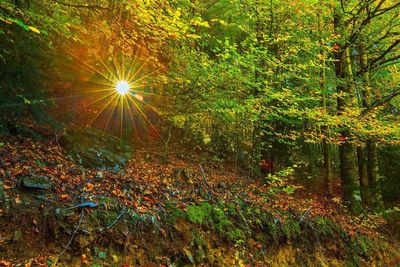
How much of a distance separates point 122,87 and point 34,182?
20.2 feet

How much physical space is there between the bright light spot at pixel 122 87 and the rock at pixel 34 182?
5752 mm

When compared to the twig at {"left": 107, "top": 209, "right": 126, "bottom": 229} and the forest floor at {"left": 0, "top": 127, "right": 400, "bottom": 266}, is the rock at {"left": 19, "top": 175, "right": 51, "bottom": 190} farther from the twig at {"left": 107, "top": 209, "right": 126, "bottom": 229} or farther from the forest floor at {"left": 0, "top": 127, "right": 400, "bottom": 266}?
the twig at {"left": 107, "top": 209, "right": 126, "bottom": 229}

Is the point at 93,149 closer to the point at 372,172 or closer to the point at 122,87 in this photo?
the point at 122,87

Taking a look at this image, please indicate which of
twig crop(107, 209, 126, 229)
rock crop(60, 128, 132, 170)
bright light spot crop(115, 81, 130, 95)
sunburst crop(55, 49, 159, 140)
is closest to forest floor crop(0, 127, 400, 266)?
twig crop(107, 209, 126, 229)

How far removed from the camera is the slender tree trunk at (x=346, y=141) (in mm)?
10523

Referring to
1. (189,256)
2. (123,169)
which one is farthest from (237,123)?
(189,256)

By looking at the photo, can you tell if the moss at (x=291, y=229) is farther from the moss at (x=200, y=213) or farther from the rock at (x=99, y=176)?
the rock at (x=99, y=176)

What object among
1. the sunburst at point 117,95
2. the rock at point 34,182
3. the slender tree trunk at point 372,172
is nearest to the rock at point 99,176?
the rock at point 34,182

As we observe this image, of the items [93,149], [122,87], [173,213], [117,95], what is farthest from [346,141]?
[93,149]

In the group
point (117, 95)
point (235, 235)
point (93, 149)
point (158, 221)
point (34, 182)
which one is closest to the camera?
point (34, 182)

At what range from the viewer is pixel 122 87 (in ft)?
35.3

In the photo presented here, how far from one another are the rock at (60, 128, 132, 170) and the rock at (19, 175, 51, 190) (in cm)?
173

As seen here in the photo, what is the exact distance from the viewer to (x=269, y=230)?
7.53m

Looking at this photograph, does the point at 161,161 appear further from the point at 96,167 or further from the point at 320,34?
the point at 320,34
